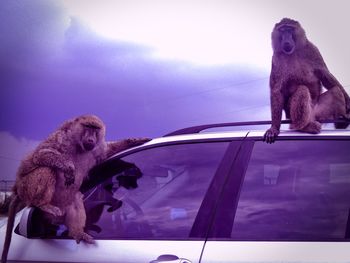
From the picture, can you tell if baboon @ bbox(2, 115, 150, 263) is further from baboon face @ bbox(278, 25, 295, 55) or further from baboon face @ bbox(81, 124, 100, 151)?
baboon face @ bbox(278, 25, 295, 55)

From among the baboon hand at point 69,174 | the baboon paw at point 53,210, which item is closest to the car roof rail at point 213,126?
the baboon hand at point 69,174

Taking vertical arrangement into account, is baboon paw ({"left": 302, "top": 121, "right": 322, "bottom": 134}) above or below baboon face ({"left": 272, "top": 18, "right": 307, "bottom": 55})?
below

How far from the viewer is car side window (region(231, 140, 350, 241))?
1.87 metres

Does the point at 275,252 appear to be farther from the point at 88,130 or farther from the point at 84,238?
the point at 88,130

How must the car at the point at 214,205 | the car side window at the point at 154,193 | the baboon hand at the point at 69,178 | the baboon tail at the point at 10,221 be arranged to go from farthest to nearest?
1. the baboon hand at the point at 69,178
2. the baboon tail at the point at 10,221
3. the car side window at the point at 154,193
4. the car at the point at 214,205

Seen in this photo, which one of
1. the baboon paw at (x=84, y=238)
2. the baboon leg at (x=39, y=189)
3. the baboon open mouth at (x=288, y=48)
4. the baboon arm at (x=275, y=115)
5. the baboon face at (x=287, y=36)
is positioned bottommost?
the baboon paw at (x=84, y=238)

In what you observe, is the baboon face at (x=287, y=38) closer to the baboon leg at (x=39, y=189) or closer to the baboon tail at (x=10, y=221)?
the baboon leg at (x=39, y=189)

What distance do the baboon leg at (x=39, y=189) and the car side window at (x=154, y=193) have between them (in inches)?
7.9

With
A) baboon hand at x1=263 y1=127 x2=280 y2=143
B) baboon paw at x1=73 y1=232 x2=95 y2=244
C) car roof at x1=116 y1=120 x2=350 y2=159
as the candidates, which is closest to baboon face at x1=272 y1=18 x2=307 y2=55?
car roof at x1=116 y1=120 x2=350 y2=159

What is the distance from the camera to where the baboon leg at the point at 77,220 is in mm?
2160

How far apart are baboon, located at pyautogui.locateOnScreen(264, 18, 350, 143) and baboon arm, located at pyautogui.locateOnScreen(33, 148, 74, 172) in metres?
1.16

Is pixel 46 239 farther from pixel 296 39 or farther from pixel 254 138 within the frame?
pixel 296 39

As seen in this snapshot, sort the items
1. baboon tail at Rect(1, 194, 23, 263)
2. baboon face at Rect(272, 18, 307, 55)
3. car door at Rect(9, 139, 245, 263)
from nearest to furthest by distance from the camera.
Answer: car door at Rect(9, 139, 245, 263) < baboon tail at Rect(1, 194, 23, 263) < baboon face at Rect(272, 18, 307, 55)

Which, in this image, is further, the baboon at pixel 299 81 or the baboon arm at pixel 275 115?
the baboon at pixel 299 81
